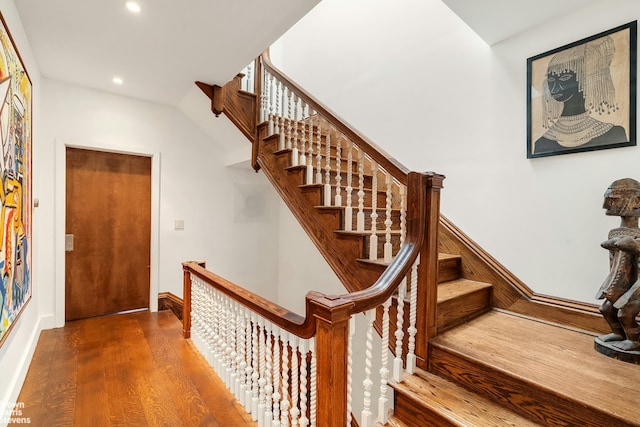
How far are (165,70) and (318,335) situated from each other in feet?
9.42

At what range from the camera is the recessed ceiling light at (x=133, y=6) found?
192cm

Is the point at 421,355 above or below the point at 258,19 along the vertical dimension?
below

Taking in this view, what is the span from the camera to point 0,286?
1491 mm

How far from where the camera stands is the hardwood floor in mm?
1780

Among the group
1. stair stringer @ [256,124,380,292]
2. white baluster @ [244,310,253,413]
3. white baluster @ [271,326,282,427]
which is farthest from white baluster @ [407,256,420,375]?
white baluster @ [244,310,253,413]

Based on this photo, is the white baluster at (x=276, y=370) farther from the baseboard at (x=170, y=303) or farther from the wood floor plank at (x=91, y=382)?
the baseboard at (x=170, y=303)

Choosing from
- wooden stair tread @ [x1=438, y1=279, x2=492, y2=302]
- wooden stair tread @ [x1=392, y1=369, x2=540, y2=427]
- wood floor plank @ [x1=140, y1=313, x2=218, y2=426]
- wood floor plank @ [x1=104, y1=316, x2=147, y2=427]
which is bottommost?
wood floor plank @ [x1=140, y1=313, x2=218, y2=426]

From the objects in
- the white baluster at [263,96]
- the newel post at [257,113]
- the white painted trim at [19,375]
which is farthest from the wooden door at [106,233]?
the white baluster at [263,96]

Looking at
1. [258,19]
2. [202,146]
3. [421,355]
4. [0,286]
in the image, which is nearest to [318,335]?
[421,355]

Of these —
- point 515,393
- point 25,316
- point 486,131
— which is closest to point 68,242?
point 25,316

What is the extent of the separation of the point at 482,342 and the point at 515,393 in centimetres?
34

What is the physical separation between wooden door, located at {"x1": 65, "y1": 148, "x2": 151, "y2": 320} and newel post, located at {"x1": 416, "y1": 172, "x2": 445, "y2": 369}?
3414mm

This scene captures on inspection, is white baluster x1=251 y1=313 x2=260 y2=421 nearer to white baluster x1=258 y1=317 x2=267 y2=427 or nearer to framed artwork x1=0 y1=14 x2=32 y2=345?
white baluster x1=258 y1=317 x2=267 y2=427

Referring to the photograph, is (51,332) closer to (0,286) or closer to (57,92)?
(0,286)
